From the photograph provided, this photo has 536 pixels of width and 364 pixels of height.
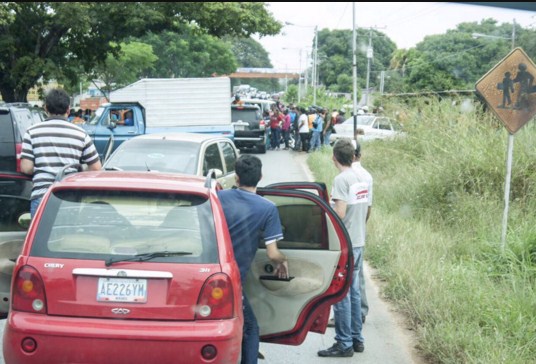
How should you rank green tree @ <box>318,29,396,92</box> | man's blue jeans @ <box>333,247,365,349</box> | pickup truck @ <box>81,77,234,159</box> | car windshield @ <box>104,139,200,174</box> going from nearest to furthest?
1. man's blue jeans @ <box>333,247,365,349</box>
2. car windshield @ <box>104,139,200,174</box>
3. pickup truck @ <box>81,77,234,159</box>
4. green tree @ <box>318,29,396,92</box>

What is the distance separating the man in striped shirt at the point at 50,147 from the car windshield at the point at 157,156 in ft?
13.1

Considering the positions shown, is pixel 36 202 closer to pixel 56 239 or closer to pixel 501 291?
pixel 56 239

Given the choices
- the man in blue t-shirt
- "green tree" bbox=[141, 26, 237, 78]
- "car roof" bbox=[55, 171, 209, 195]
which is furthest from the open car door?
"green tree" bbox=[141, 26, 237, 78]

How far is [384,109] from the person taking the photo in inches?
773

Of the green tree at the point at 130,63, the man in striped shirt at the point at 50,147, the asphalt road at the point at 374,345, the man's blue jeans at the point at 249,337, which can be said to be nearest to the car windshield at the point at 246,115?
the asphalt road at the point at 374,345

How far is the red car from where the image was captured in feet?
14.8

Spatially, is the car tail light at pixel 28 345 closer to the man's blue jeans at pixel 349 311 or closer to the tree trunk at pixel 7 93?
the man's blue jeans at pixel 349 311

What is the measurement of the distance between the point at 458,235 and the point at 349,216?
484cm

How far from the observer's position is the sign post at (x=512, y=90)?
29.5 feet

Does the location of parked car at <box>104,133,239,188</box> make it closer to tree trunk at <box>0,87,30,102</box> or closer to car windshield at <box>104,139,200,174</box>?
car windshield at <box>104,139,200,174</box>

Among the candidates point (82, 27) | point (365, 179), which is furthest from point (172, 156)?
point (82, 27)

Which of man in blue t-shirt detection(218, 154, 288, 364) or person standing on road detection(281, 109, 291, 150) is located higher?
man in blue t-shirt detection(218, 154, 288, 364)

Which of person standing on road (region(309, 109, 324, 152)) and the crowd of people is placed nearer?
person standing on road (region(309, 109, 324, 152))

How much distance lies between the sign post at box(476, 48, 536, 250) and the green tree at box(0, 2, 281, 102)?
17.0 meters
